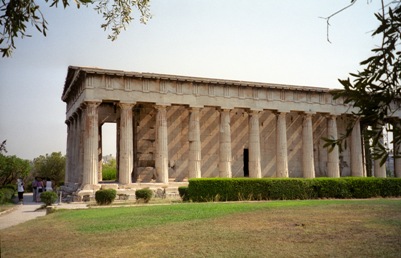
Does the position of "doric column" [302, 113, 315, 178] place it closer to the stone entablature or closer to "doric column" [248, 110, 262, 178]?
the stone entablature

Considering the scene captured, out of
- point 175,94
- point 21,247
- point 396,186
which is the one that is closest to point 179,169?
point 175,94

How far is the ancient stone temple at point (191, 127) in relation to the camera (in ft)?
87.5

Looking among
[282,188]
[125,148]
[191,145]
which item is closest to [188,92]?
[191,145]

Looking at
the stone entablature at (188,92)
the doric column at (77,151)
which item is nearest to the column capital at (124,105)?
the stone entablature at (188,92)

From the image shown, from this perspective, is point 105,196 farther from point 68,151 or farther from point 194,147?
point 68,151

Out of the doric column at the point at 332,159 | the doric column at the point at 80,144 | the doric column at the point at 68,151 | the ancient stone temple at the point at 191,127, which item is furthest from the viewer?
the doric column at the point at 68,151

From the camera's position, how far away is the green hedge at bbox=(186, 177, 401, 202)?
21.9 m

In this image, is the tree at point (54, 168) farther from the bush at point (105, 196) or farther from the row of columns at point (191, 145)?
the bush at point (105, 196)

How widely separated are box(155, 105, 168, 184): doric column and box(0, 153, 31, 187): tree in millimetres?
17026

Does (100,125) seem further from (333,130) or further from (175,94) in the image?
(333,130)

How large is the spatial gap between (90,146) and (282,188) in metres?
12.3

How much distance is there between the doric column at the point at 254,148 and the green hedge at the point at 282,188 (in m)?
6.85

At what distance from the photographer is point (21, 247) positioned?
979 centimetres

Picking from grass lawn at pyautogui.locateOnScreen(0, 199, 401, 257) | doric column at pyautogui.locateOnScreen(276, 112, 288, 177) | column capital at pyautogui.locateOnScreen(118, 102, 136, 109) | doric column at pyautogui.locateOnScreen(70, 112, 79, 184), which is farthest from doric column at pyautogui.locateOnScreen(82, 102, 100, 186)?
doric column at pyautogui.locateOnScreen(276, 112, 288, 177)
